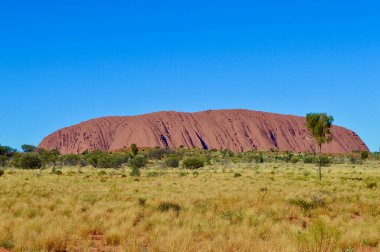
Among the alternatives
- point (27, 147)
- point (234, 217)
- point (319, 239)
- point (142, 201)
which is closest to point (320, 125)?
point (142, 201)

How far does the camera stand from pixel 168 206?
1537 centimetres

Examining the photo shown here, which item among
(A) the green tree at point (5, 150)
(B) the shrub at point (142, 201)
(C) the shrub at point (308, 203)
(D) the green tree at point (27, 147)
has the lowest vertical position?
(B) the shrub at point (142, 201)

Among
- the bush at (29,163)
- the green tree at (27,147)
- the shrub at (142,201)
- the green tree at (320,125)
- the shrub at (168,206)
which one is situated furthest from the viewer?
the green tree at (27,147)

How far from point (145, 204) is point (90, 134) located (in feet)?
585

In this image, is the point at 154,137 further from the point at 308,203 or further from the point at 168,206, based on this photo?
the point at 308,203

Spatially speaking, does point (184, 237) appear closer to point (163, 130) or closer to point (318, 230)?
point (318, 230)

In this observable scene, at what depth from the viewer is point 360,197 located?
19109 millimetres

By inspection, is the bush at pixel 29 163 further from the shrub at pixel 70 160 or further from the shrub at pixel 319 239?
the shrub at pixel 319 239

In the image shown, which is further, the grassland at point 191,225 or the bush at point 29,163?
the bush at point 29,163

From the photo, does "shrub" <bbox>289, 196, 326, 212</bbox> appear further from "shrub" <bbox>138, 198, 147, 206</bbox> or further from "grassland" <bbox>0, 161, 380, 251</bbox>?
"shrub" <bbox>138, 198, 147, 206</bbox>

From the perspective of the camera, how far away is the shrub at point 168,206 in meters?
14.7

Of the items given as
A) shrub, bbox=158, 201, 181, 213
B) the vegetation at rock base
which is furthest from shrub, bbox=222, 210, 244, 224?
shrub, bbox=158, 201, 181, 213

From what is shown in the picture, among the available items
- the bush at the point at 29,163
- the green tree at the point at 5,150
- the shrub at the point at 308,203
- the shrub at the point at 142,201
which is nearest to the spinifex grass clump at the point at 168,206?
the shrub at the point at 142,201

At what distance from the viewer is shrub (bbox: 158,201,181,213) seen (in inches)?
579
